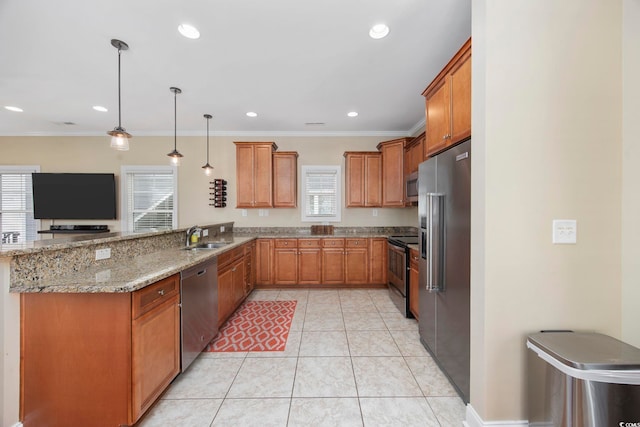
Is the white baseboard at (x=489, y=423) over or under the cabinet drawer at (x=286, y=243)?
under

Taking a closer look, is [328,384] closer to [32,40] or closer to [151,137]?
[32,40]

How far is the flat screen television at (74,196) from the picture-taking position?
4.66 metres

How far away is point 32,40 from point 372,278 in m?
4.80

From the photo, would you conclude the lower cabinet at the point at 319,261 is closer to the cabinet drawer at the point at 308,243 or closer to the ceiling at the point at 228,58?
the cabinet drawer at the point at 308,243

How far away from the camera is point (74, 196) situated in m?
4.71

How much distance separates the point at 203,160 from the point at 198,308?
348 cm

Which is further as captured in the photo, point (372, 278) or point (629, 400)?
point (372, 278)

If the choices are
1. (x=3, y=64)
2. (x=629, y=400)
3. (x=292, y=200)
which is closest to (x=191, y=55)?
(x=3, y=64)

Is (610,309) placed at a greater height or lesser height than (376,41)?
lesser

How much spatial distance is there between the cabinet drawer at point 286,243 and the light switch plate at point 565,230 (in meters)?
3.42

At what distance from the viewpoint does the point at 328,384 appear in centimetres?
193

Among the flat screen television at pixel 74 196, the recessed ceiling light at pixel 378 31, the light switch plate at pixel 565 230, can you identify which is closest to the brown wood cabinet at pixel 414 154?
the recessed ceiling light at pixel 378 31

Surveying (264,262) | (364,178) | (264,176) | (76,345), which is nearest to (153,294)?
(76,345)

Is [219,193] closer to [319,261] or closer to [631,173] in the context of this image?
[319,261]
